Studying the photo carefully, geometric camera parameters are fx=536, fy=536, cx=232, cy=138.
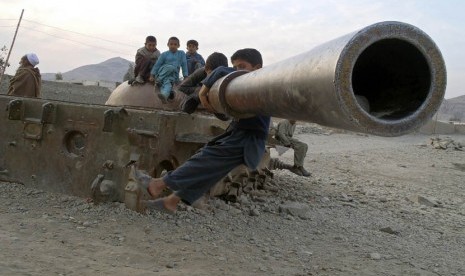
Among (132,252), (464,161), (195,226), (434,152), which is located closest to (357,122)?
(132,252)

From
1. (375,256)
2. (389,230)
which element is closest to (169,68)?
(389,230)

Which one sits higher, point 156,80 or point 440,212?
point 156,80

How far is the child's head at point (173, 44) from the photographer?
710 cm

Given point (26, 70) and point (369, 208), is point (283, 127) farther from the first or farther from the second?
point (26, 70)

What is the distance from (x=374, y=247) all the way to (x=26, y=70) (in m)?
5.45

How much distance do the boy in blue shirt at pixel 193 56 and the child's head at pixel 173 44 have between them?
647 millimetres

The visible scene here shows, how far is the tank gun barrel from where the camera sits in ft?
5.89

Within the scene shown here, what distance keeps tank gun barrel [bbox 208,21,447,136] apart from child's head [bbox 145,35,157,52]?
5.24m

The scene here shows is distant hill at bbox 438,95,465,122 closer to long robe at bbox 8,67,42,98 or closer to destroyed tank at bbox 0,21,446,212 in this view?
long robe at bbox 8,67,42,98

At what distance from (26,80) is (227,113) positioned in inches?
216

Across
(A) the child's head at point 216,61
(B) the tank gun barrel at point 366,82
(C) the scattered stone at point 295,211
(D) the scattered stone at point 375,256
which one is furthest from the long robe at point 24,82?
(B) the tank gun barrel at point 366,82

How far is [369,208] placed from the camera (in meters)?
6.55

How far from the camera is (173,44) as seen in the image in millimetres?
7145

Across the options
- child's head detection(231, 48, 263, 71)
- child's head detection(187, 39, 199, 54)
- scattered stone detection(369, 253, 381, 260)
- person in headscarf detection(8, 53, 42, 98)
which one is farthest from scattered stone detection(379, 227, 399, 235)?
person in headscarf detection(8, 53, 42, 98)
